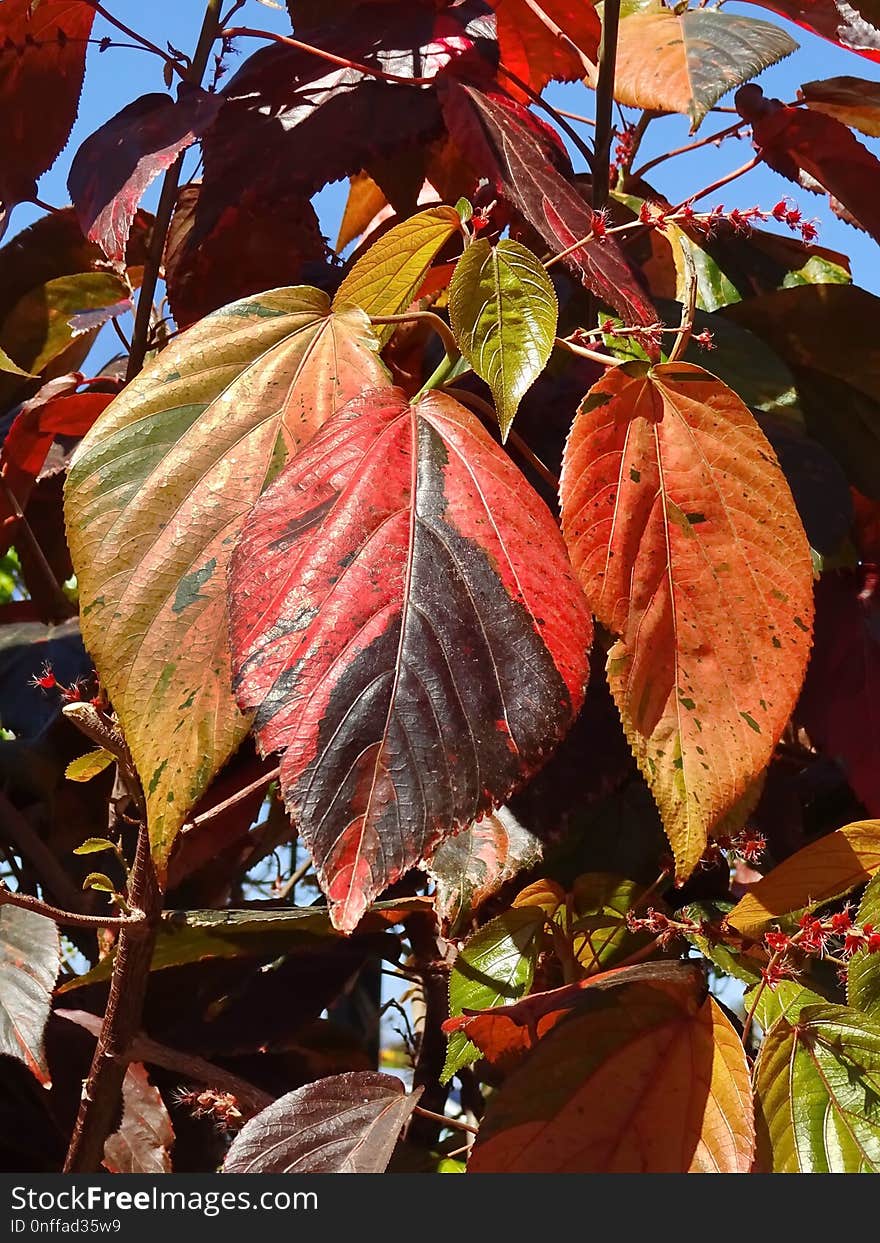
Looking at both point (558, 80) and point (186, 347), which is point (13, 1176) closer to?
point (186, 347)

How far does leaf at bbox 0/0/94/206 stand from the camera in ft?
2.19

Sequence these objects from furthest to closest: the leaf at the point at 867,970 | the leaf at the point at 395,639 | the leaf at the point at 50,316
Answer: the leaf at the point at 50,316 → the leaf at the point at 867,970 → the leaf at the point at 395,639

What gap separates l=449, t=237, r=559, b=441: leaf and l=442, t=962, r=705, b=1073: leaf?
0.23 metres

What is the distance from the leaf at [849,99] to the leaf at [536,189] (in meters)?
0.22

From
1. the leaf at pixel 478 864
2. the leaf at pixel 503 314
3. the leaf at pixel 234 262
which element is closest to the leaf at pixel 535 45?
the leaf at pixel 234 262

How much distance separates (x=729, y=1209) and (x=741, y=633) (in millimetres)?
209

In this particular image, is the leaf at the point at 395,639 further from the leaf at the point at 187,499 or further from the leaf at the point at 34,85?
the leaf at the point at 34,85

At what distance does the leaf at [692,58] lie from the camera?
62 cm

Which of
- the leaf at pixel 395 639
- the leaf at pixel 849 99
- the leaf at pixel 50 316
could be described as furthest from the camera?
the leaf at pixel 50 316

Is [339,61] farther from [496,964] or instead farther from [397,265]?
[496,964]

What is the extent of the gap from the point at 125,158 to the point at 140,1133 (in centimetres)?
52

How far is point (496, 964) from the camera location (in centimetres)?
56

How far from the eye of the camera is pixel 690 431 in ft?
1.61

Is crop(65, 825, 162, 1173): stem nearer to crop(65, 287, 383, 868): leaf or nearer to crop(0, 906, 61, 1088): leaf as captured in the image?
crop(0, 906, 61, 1088): leaf
